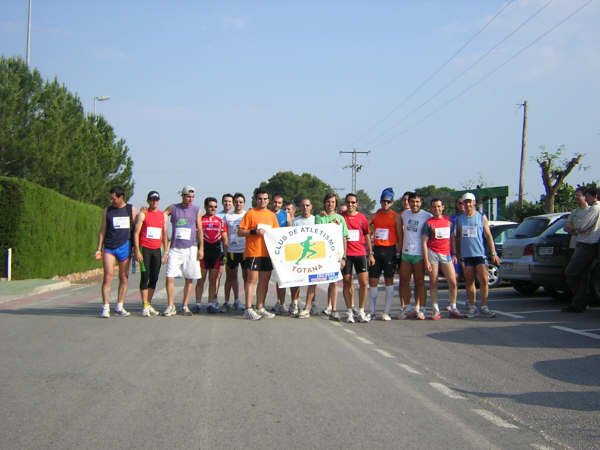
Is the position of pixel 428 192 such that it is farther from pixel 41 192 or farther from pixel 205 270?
pixel 205 270

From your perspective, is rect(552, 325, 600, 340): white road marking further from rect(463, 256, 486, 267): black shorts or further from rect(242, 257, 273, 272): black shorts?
rect(242, 257, 273, 272): black shorts

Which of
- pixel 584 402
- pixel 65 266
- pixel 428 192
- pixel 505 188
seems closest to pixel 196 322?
pixel 584 402

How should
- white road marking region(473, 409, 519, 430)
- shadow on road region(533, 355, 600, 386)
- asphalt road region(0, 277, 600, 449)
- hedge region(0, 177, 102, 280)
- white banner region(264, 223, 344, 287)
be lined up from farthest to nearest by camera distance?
1. hedge region(0, 177, 102, 280)
2. white banner region(264, 223, 344, 287)
3. shadow on road region(533, 355, 600, 386)
4. white road marking region(473, 409, 519, 430)
5. asphalt road region(0, 277, 600, 449)

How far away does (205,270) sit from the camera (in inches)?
440

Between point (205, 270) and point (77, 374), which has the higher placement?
point (205, 270)

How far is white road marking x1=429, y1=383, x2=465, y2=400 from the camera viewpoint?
5.47 m

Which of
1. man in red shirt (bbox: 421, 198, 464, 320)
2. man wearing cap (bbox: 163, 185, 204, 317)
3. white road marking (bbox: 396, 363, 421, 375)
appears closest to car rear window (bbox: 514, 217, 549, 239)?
man in red shirt (bbox: 421, 198, 464, 320)

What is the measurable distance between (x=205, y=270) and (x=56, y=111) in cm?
2187

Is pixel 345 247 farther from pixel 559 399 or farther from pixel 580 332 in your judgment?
pixel 559 399

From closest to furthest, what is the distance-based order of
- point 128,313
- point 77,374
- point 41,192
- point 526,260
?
1. point 77,374
2. point 128,313
3. point 526,260
4. point 41,192

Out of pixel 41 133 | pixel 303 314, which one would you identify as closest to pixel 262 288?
pixel 303 314

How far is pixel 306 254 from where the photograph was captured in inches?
421

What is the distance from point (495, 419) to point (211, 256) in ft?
23.2

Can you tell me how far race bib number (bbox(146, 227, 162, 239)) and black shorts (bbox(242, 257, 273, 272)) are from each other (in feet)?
5.04
